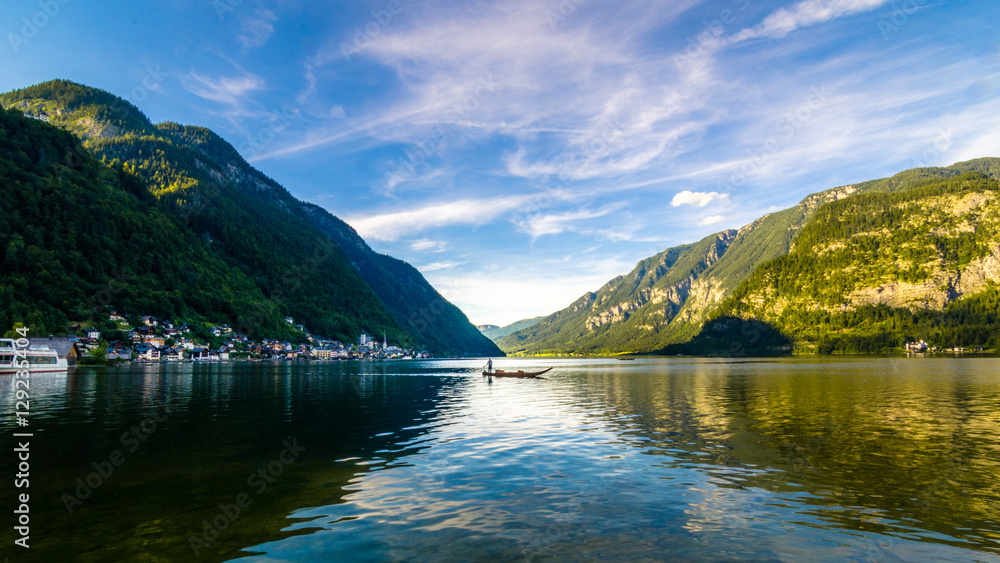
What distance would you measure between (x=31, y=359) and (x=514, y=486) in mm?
132827

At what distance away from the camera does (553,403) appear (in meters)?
49.5

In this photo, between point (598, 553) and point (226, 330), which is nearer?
point (598, 553)

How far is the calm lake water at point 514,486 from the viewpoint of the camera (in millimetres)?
12031

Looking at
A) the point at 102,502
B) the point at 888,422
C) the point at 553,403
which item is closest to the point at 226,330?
the point at 553,403

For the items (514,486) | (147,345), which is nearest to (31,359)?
(147,345)

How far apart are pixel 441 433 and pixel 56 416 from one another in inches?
1344

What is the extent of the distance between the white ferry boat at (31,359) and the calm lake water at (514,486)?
75.2 metres

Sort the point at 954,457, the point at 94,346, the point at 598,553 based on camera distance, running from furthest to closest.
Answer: the point at 94,346
the point at 954,457
the point at 598,553

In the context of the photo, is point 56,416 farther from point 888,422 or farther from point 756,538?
point 888,422

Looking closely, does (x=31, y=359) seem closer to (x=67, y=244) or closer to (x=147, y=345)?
(x=147, y=345)

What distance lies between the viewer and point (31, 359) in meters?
97.8

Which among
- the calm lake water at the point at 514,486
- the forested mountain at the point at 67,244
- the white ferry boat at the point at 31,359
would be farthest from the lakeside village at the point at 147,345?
the calm lake water at the point at 514,486

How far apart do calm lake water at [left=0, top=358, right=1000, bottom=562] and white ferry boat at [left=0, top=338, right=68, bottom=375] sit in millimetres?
75158

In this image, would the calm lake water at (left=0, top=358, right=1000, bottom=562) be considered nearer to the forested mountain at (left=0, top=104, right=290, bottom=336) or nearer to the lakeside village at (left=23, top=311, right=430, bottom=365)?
the lakeside village at (left=23, top=311, right=430, bottom=365)
